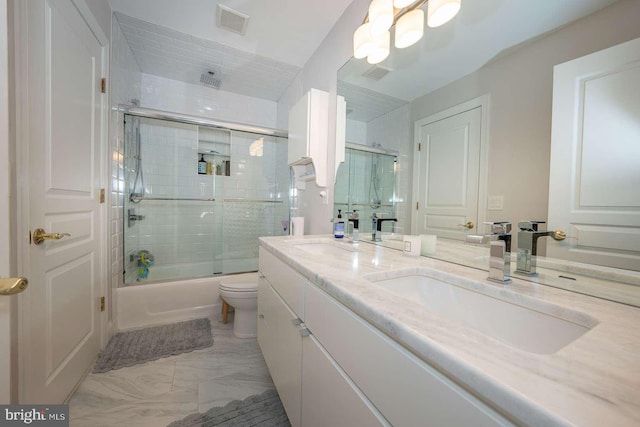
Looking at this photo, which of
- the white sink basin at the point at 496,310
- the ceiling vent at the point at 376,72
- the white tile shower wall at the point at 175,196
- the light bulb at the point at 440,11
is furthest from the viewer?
the white tile shower wall at the point at 175,196

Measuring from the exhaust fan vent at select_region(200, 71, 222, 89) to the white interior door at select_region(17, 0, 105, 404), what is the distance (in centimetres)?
110

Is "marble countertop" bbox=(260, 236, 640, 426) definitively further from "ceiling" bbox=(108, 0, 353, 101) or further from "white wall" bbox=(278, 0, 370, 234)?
"ceiling" bbox=(108, 0, 353, 101)

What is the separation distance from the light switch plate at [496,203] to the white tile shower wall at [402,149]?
1.23ft

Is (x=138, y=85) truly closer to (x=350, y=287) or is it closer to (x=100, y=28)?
(x=100, y=28)

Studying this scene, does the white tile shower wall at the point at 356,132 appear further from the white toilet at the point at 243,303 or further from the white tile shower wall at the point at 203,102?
the white tile shower wall at the point at 203,102

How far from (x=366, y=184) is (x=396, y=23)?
86cm

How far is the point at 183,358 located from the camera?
1.65 metres

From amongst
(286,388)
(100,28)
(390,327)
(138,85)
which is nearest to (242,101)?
(138,85)

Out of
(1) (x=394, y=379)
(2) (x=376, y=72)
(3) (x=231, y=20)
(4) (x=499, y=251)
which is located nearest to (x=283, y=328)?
(1) (x=394, y=379)

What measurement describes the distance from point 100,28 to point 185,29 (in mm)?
578

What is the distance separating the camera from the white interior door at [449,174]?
0.92m

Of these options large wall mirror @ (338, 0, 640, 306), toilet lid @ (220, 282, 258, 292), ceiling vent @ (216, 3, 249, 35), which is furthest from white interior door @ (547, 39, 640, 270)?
ceiling vent @ (216, 3, 249, 35)
